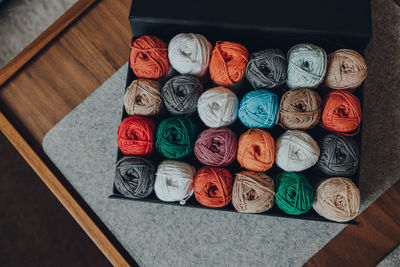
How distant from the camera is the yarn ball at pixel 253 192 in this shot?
61cm

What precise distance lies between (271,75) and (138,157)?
319 mm

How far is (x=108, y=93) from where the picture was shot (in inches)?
31.3

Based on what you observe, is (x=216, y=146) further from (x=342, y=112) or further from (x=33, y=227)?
(x=33, y=227)

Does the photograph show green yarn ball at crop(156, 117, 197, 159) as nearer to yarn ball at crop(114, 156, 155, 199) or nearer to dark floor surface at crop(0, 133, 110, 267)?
yarn ball at crop(114, 156, 155, 199)

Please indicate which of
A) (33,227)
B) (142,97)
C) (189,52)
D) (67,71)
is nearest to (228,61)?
(189,52)

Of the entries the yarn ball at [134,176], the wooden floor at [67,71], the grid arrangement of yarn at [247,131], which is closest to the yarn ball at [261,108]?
the grid arrangement of yarn at [247,131]

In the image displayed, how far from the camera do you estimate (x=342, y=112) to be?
63 cm

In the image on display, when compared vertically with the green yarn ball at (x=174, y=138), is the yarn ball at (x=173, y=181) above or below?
below

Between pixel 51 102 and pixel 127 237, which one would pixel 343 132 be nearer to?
pixel 127 237

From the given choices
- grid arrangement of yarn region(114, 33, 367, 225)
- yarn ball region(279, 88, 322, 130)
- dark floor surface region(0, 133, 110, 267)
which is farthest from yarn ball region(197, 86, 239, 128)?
dark floor surface region(0, 133, 110, 267)

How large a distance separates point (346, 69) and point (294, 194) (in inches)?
10.8

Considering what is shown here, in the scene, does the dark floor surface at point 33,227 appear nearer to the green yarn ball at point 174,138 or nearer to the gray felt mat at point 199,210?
the gray felt mat at point 199,210

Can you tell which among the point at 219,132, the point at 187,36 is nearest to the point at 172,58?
the point at 187,36

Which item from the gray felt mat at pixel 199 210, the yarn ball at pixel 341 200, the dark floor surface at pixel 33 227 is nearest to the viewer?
the yarn ball at pixel 341 200
